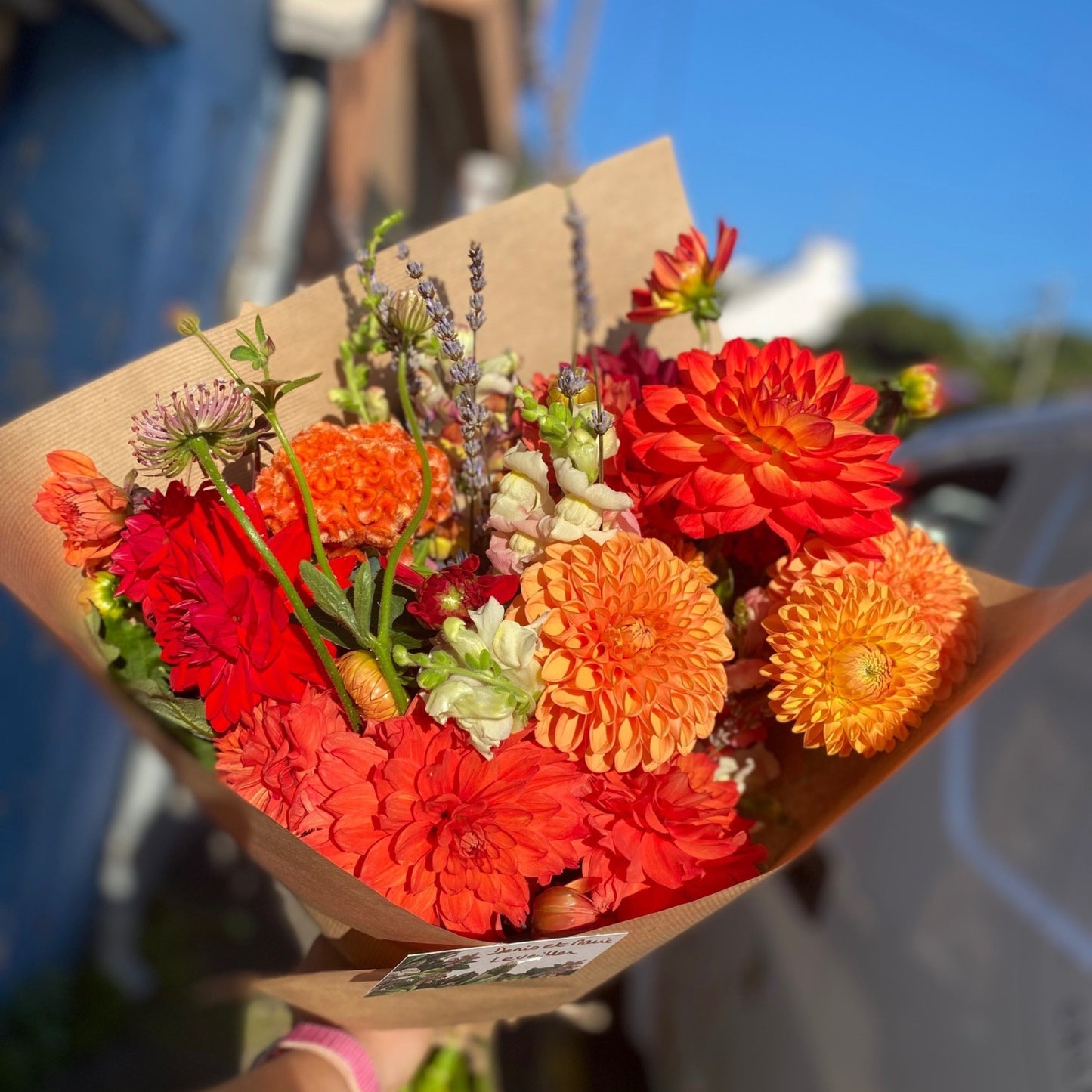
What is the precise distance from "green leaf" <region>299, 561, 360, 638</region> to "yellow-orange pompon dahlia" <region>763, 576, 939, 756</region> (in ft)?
1.23

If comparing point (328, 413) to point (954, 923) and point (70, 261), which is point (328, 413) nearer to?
point (954, 923)

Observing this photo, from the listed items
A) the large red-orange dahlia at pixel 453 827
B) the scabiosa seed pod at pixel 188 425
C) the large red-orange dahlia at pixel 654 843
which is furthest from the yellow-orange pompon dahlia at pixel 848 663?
the scabiosa seed pod at pixel 188 425

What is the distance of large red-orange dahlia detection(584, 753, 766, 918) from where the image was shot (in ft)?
2.58

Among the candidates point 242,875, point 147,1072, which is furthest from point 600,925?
point 242,875

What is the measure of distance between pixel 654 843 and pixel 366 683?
291 mm

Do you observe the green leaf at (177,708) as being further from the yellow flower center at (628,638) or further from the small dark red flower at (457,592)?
the yellow flower center at (628,638)

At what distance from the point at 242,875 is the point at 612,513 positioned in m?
3.24

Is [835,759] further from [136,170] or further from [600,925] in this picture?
[136,170]

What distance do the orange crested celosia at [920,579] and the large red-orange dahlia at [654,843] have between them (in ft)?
0.69

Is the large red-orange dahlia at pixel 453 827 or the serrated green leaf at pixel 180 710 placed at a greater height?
the serrated green leaf at pixel 180 710

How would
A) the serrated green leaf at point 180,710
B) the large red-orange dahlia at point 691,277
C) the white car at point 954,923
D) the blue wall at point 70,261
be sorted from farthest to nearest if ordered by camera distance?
1. the blue wall at point 70,261
2. the white car at point 954,923
3. the large red-orange dahlia at point 691,277
4. the serrated green leaf at point 180,710

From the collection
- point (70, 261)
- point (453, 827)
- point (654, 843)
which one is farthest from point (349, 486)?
point (70, 261)

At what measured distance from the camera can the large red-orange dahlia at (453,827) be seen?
2.48ft

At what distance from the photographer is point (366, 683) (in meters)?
0.78
